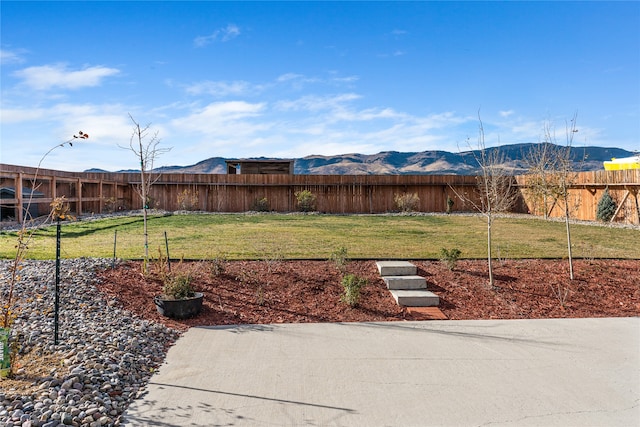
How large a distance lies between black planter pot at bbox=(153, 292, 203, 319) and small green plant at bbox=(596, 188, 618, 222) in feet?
53.8

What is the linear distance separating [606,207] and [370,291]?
14.3 meters

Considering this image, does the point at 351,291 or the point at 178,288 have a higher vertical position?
the point at 178,288

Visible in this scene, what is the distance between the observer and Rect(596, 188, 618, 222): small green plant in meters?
15.8

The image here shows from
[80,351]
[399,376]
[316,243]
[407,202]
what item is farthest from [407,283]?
[407,202]

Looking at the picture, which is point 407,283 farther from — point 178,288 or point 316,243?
point 316,243

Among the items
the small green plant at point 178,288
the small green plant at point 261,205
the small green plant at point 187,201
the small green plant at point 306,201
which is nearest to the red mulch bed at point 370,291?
the small green plant at point 178,288

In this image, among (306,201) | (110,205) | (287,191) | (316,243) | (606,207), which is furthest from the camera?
(287,191)

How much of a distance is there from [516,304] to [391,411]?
3517mm

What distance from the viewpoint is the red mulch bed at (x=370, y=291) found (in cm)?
528

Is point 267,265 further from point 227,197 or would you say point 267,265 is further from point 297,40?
point 227,197

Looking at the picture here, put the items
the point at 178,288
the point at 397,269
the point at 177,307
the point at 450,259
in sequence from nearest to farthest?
the point at 177,307
the point at 178,288
the point at 397,269
the point at 450,259

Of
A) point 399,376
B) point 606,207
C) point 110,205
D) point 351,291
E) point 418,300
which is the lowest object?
point 399,376

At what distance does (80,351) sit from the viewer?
12.1 feet

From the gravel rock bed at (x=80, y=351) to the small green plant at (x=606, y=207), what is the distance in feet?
55.3
